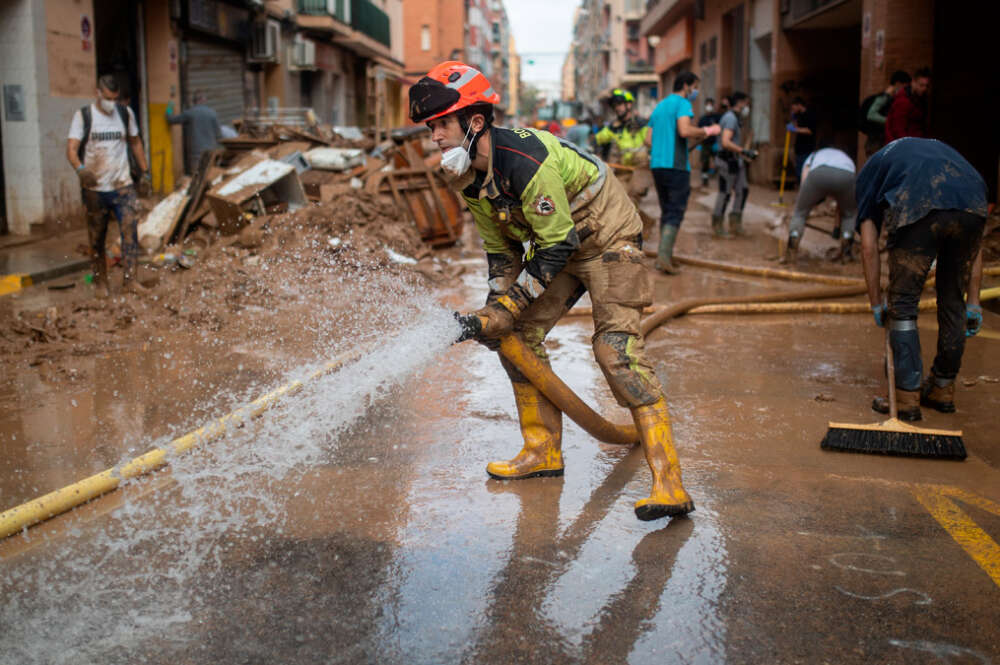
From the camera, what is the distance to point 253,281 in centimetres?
862

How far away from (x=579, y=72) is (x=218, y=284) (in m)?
121

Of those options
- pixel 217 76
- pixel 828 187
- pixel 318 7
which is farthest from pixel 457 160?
pixel 318 7

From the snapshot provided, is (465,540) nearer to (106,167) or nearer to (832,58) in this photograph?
(106,167)

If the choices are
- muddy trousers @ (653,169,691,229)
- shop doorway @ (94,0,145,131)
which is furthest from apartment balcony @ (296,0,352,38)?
muddy trousers @ (653,169,691,229)

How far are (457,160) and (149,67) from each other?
1534cm

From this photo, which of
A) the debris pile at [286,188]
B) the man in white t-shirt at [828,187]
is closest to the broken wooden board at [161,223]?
the debris pile at [286,188]

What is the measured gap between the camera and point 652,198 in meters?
19.5

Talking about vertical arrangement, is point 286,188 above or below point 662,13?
below

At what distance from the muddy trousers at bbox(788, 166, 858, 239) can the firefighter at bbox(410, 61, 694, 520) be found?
626cm

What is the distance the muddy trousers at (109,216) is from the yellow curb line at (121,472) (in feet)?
14.4

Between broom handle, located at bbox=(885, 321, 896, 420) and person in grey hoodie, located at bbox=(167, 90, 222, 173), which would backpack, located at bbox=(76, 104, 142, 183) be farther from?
broom handle, located at bbox=(885, 321, 896, 420)

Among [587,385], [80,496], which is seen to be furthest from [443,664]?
[587,385]

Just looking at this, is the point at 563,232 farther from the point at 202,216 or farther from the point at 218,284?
the point at 202,216

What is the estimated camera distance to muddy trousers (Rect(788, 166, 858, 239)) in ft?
30.5
